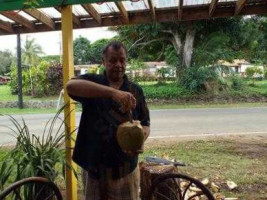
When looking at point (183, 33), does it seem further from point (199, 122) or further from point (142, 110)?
point (142, 110)

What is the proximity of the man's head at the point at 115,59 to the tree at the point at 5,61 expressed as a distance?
221 ft

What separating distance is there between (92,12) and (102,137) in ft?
10.4

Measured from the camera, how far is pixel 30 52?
4356 centimetres

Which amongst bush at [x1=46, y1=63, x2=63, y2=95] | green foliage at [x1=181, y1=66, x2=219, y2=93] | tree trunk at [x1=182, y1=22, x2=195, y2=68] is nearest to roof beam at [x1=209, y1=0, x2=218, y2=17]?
green foliage at [x1=181, y1=66, x2=219, y2=93]

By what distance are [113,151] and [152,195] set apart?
130 centimetres

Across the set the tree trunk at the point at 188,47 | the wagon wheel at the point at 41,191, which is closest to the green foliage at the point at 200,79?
the tree trunk at the point at 188,47

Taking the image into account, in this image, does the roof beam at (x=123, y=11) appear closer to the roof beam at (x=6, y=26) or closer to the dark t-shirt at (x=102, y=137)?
the roof beam at (x=6, y=26)

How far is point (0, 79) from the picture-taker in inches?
2180

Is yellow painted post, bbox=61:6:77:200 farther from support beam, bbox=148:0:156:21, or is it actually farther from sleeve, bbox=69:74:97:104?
sleeve, bbox=69:74:97:104

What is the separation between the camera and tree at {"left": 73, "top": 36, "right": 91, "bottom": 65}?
4228 centimetres

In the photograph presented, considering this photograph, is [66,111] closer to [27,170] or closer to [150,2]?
[27,170]

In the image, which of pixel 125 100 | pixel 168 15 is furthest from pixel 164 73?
pixel 125 100

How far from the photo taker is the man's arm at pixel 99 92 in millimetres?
2115

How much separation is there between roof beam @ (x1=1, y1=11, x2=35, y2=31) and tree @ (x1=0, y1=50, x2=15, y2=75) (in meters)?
63.6
